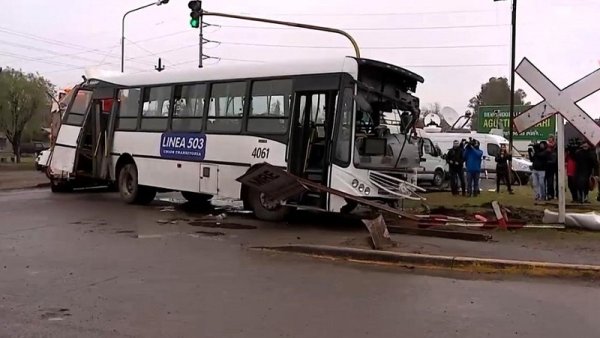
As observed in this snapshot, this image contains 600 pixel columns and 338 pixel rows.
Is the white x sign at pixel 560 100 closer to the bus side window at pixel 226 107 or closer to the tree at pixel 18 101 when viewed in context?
the bus side window at pixel 226 107

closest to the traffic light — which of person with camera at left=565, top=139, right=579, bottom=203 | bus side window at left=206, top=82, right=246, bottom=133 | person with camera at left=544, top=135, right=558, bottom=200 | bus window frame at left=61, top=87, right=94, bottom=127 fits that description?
bus window frame at left=61, top=87, right=94, bottom=127

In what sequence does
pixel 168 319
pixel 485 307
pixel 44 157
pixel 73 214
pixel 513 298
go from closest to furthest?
pixel 168 319 < pixel 485 307 < pixel 513 298 < pixel 73 214 < pixel 44 157

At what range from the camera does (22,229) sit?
12.6m

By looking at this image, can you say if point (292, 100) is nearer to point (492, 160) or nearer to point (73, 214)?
point (73, 214)

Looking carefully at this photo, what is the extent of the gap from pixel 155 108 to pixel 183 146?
1.71m

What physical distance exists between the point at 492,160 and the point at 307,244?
81.0 ft

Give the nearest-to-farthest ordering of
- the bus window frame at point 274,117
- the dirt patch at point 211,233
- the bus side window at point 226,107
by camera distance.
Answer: the dirt patch at point 211,233
the bus window frame at point 274,117
the bus side window at point 226,107

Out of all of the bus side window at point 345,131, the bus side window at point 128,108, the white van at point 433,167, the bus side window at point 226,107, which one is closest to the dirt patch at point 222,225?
the bus side window at point 226,107

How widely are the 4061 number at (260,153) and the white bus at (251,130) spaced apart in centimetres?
3

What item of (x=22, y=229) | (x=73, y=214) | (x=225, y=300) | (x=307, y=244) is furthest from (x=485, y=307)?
(x=73, y=214)

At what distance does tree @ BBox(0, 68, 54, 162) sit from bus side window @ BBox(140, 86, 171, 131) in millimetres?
33993

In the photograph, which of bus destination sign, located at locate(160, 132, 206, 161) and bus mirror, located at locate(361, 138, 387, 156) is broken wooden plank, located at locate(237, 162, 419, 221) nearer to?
bus mirror, located at locate(361, 138, 387, 156)

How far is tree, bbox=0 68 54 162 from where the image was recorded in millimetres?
46125

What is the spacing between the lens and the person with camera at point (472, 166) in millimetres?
19281
